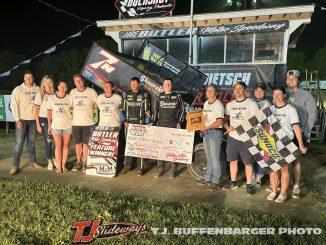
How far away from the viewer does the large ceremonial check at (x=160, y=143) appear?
5.81 meters

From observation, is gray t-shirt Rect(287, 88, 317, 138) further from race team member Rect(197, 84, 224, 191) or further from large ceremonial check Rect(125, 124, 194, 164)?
large ceremonial check Rect(125, 124, 194, 164)

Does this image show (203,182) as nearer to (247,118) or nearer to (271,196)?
(271,196)

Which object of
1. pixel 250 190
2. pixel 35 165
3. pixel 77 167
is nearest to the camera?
pixel 250 190

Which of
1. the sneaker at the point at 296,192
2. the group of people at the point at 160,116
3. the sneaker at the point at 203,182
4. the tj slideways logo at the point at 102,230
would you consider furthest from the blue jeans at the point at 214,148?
the tj slideways logo at the point at 102,230

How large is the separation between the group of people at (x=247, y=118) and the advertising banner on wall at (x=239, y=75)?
235 inches

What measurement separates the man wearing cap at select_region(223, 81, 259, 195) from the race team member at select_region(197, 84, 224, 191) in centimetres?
16

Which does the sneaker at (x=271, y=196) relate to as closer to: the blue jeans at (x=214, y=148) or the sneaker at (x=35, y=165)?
the blue jeans at (x=214, y=148)

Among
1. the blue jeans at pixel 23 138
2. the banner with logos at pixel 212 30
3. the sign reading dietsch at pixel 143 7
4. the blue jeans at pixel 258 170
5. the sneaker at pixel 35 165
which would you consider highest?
the sign reading dietsch at pixel 143 7

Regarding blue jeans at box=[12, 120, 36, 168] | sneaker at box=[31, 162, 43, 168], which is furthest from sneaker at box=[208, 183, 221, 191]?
blue jeans at box=[12, 120, 36, 168]

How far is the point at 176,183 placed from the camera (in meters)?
5.75

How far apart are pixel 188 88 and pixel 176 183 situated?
2.85 meters

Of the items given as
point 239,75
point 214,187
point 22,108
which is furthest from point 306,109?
point 239,75

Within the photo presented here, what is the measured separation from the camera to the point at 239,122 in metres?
5.11

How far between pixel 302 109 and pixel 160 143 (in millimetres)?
2514
